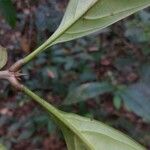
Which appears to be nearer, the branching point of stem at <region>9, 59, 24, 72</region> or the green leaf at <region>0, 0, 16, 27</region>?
the branching point of stem at <region>9, 59, 24, 72</region>

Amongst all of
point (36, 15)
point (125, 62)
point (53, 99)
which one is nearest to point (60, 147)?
point (53, 99)

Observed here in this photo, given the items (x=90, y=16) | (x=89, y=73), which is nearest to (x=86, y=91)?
(x=89, y=73)

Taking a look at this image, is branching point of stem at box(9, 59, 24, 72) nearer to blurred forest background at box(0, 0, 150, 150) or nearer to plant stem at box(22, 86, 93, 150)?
plant stem at box(22, 86, 93, 150)

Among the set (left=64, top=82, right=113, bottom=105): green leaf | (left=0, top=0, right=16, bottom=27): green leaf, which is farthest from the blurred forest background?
(left=0, top=0, right=16, bottom=27): green leaf

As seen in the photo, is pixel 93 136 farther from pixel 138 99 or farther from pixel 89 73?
pixel 89 73

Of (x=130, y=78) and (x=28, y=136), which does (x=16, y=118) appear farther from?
(x=130, y=78)

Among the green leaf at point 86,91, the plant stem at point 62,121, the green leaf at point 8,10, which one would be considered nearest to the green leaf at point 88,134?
the plant stem at point 62,121

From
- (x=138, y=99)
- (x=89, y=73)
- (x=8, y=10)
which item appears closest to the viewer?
(x=8, y=10)
